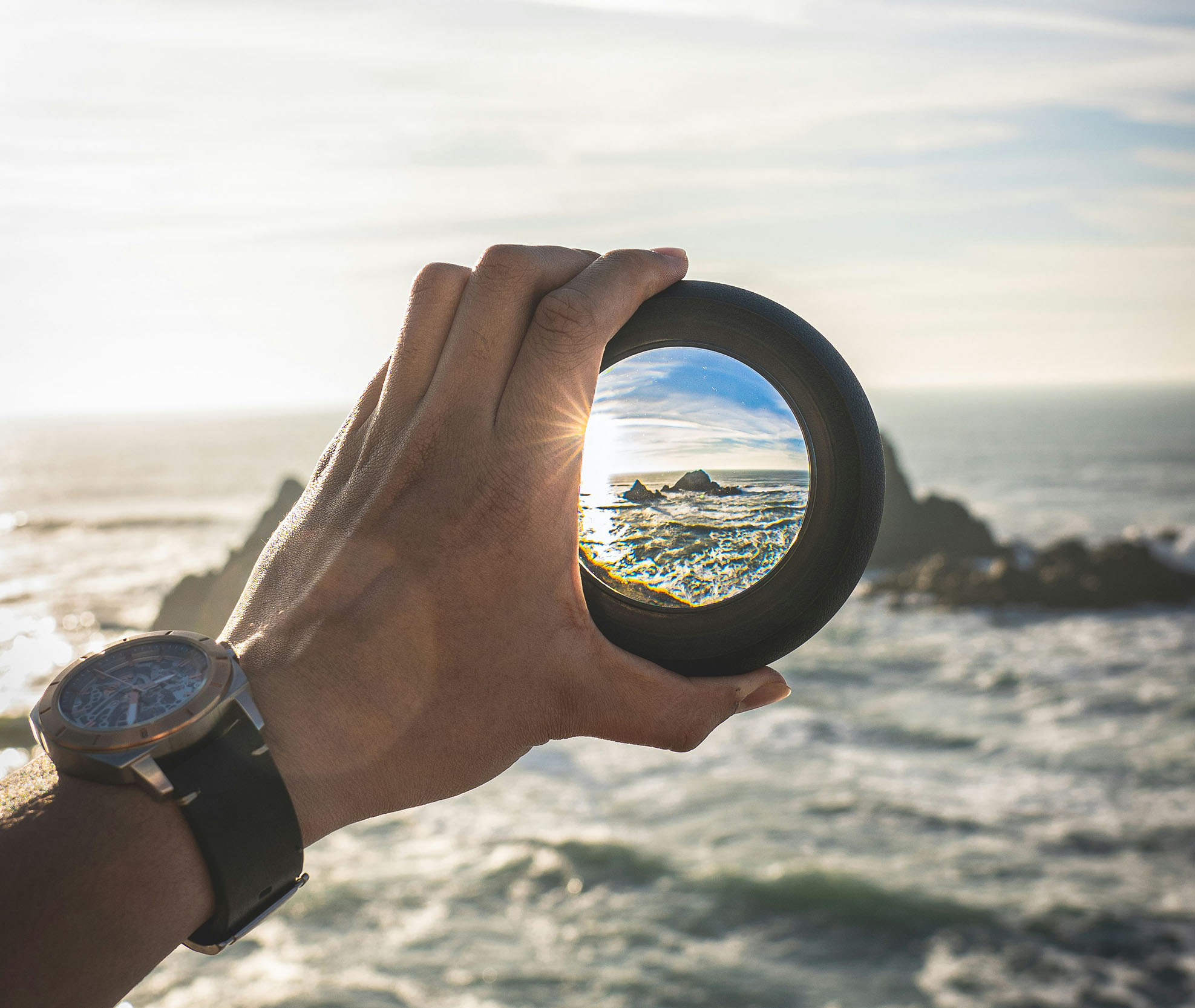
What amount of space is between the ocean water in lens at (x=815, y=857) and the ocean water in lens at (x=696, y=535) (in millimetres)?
11188

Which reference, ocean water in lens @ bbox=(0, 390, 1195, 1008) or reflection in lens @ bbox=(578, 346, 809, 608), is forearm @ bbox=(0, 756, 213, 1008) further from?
ocean water in lens @ bbox=(0, 390, 1195, 1008)

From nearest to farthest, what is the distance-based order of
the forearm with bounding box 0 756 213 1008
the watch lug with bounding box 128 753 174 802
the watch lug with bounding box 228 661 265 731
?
the forearm with bounding box 0 756 213 1008 < the watch lug with bounding box 128 753 174 802 < the watch lug with bounding box 228 661 265 731

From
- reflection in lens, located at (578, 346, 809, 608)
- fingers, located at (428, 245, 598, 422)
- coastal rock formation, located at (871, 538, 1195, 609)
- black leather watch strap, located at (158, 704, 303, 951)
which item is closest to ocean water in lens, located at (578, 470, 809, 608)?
reflection in lens, located at (578, 346, 809, 608)

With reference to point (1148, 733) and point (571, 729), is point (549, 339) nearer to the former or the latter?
point (571, 729)

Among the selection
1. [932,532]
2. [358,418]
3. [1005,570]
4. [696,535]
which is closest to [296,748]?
[358,418]

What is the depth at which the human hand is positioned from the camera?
5.85 ft

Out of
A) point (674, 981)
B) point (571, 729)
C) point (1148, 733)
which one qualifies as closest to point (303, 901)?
point (674, 981)

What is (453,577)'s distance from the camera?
5.96 feet

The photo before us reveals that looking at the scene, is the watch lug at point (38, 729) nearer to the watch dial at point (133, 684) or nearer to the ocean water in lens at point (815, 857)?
the watch dial at point (133, 684)

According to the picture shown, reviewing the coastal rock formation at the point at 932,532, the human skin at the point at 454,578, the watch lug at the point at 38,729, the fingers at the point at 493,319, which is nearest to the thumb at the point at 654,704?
the human skin at the point at 454,578

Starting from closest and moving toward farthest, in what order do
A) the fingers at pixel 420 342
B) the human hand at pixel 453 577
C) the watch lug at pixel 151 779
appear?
the watch lug at pixel 151 779 → the human hand at pixel 453 577 → the fingers at pixel 420 342

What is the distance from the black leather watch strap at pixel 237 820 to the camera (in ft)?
5.02

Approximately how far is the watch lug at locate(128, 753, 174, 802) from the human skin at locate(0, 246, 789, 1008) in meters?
0.21

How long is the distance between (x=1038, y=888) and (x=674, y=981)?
227 inches
